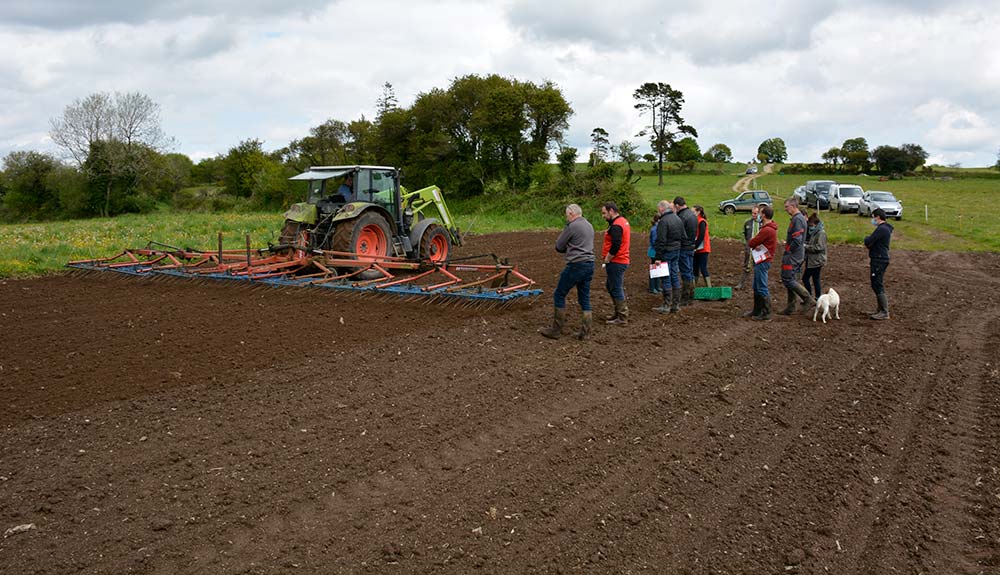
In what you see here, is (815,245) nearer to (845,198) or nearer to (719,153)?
(845,198)

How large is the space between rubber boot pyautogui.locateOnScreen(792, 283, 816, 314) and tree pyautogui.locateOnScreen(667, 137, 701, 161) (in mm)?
49418

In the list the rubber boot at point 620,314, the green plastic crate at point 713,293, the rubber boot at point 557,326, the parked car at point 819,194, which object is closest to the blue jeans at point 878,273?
the green plastic crate at point 713,293

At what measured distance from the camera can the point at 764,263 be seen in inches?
359

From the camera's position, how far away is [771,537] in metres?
3.96

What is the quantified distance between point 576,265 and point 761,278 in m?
2.90

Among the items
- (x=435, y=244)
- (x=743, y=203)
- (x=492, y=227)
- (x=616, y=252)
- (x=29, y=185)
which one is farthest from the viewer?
(x=29, y=185)

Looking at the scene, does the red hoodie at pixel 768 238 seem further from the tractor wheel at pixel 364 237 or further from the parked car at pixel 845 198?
the parked car at pixel 845 198

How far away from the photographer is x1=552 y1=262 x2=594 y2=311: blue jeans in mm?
8055

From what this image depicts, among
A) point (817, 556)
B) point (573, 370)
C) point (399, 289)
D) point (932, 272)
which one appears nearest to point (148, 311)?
point (399, 289)

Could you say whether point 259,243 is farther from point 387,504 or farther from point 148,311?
point 387,504

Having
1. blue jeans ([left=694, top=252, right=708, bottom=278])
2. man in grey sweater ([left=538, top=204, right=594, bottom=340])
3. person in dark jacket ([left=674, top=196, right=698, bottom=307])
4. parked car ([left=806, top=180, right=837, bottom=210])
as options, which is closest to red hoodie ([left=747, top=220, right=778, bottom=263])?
person in dark jacket ([left=674, top=196, right=698, bottom=307])

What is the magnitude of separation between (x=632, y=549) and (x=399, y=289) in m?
6.88

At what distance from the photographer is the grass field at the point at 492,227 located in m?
16.3

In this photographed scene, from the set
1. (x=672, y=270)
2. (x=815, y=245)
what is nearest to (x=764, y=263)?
(x=815, y=245)
